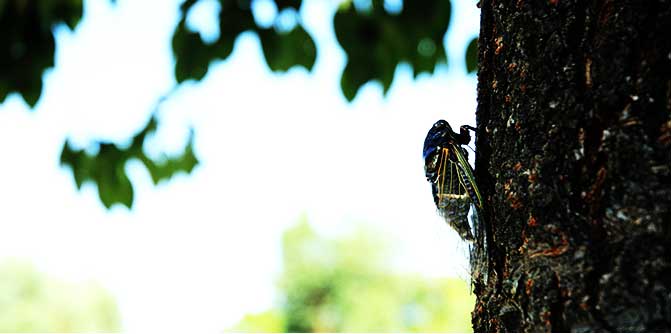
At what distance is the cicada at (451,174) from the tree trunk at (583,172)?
0.37 feet

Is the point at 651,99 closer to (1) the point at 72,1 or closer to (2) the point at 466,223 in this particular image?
(2) the point at 466,223

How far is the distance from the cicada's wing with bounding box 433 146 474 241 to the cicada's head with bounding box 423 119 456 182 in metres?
0.01

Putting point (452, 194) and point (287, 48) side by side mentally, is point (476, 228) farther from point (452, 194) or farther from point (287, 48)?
point (287, 48)

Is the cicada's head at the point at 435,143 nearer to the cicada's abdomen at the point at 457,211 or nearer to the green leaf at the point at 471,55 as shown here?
the cicada's abdomen at the point at 457,211

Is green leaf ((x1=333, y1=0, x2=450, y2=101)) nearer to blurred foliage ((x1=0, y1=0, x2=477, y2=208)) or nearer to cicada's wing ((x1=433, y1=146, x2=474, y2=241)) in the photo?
blurred foliage ((x1=0, y1=0, x2=477, y2=208))

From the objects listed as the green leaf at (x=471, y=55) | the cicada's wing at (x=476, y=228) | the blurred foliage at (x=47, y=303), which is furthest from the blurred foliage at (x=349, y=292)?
the cicada's wing at (x=476, y=228)

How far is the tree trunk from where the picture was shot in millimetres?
755

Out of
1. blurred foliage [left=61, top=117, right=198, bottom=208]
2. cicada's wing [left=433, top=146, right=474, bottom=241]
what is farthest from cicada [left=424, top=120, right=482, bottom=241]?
blurred foliage [left=61, top=117, right=198, bottom=208]

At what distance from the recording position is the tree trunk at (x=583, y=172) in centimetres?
75

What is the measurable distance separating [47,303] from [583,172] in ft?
82.2

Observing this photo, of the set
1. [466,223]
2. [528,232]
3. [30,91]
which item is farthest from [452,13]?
[30,91]

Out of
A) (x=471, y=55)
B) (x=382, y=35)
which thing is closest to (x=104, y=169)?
(x=382, y=35)

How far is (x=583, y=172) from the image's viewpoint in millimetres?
805

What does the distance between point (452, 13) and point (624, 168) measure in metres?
1.17
